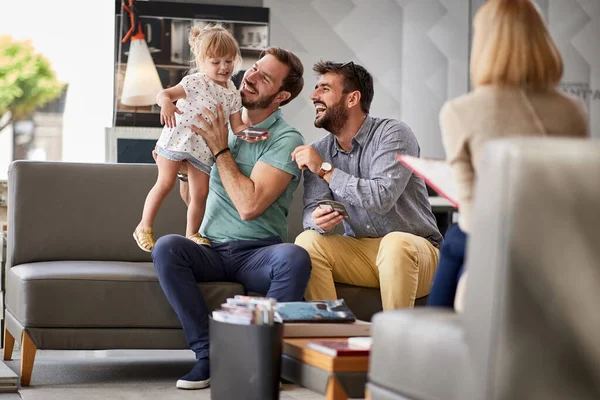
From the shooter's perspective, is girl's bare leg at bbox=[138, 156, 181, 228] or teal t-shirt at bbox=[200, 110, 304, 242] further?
girl's bare leg at bbox=[138, 156, 181, 228]

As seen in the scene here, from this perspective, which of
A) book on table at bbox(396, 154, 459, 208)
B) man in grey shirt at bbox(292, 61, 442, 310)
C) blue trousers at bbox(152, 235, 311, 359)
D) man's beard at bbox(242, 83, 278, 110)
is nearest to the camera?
book on table at bbox(396, 154, 459, 208)

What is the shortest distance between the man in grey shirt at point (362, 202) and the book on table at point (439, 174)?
111 centimetres

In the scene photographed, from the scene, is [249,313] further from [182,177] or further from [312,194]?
[182,177]

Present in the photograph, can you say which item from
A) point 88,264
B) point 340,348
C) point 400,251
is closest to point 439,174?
point 340,348

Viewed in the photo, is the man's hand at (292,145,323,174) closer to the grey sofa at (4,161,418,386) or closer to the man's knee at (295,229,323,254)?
the man's knee at (295,229,323,254)

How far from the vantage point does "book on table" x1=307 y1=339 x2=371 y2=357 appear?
6.32 ft

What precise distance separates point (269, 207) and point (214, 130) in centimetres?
35

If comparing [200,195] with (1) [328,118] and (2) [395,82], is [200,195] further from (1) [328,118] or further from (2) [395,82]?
(2) [395,82]

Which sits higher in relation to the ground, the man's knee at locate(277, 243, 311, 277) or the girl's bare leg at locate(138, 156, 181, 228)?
the girl's bare leg at locate(138, 156, 181, 228)

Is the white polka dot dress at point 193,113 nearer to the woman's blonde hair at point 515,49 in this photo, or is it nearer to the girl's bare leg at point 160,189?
the girl's bare leg at point 160,189

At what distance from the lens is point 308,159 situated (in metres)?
3.13

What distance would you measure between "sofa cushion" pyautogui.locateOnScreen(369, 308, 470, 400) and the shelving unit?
153 inches

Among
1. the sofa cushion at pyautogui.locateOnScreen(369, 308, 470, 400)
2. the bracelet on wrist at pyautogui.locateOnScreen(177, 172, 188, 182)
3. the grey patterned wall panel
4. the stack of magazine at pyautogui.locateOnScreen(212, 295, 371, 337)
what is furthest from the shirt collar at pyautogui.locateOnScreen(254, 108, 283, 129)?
the grey patterned wall panel

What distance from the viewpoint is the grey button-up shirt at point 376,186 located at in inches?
125
